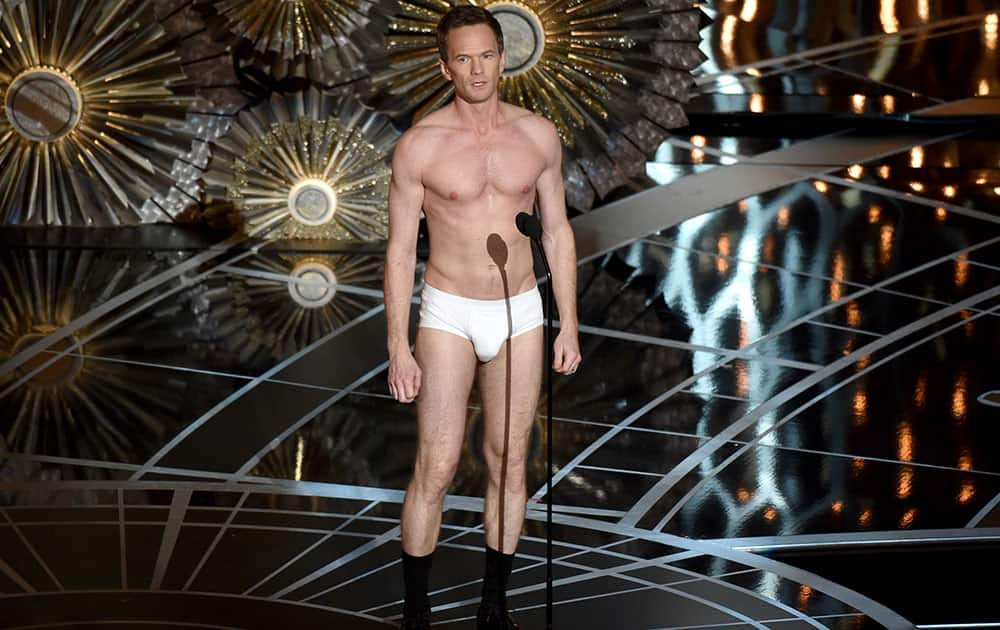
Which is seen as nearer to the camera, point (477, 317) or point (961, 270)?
point (477, 317)

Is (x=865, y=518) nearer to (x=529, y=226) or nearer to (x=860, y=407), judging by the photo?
(x=860, y=407)

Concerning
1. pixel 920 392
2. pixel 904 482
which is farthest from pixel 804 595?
pixel 920 392

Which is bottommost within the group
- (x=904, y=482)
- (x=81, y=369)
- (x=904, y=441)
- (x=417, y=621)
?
(x=417, y=621)

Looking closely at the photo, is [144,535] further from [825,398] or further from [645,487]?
[825,398]

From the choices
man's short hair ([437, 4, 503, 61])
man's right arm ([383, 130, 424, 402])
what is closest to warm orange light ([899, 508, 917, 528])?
man's right arm ([383, 130, 424, 402])

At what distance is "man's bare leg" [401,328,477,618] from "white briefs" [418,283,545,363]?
0.03 meters

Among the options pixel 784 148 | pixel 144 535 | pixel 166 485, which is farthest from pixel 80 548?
pixel 784 148

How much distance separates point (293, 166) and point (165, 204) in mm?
880

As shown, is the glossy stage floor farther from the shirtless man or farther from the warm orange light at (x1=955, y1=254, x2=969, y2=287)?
the shirtless man

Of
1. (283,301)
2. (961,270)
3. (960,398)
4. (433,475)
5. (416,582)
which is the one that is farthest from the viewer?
(961,270)

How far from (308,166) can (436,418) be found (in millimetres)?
4975

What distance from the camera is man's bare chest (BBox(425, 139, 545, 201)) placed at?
12.0 feet

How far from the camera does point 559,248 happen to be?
386 cm

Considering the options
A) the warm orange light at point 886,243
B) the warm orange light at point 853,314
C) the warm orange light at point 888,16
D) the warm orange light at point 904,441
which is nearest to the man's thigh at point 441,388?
the warm orange light at point 904,441
